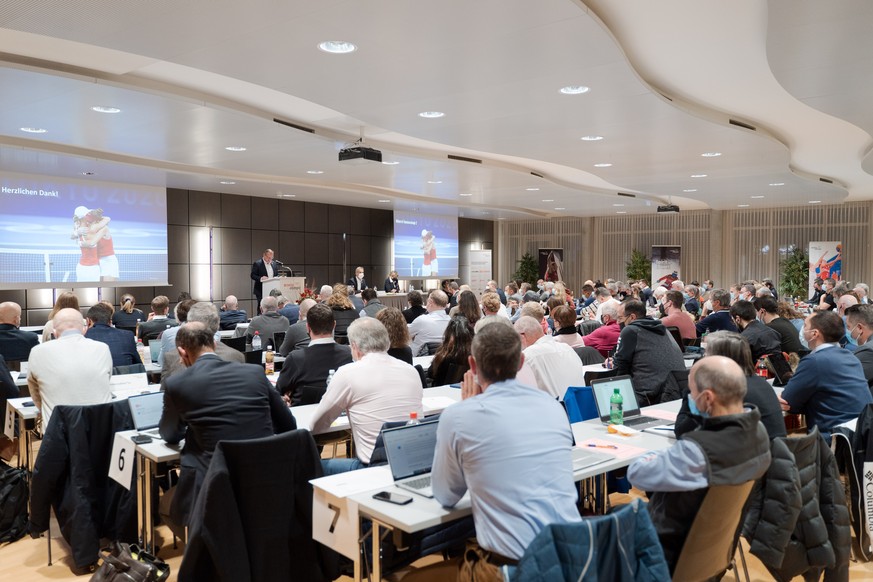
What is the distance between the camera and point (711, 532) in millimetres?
2609

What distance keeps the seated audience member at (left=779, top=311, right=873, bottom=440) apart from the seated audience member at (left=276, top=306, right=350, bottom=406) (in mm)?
2826

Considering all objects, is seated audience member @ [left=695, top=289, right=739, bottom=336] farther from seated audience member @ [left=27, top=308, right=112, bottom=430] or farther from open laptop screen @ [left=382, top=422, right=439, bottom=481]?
seated audience member @ [left=27, top=308, right=112, bottom=430]

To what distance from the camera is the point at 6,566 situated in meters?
3.95

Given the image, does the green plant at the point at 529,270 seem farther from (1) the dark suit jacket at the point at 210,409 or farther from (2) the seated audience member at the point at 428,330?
(1) the dark suit jacket at the point at 210,409

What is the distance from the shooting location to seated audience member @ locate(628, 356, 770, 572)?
2.54m

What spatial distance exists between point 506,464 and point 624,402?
1998 mm

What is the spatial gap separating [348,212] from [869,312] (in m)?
13.0

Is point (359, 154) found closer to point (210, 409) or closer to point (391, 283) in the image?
Answer: point (210, 409)

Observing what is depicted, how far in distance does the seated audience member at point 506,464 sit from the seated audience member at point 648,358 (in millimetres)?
2637

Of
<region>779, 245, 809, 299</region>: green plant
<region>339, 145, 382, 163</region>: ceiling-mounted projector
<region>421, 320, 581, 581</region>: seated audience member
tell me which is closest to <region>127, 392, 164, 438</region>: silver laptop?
<region>421, 320, 581, 581</region>: seated audience member

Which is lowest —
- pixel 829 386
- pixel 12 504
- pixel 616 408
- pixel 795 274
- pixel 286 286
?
pixel 12 504

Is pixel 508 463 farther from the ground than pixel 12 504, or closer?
farther from the ground

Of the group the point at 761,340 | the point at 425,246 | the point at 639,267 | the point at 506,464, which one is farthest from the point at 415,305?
the point at 639,267

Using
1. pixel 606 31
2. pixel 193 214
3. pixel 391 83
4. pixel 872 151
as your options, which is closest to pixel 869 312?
pixel 606 31
